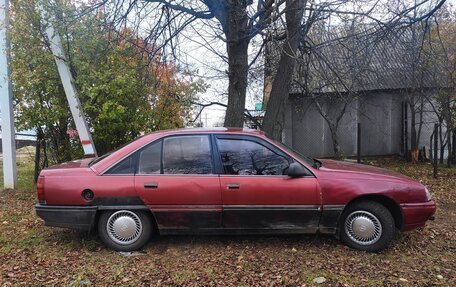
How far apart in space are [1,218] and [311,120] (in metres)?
10.9

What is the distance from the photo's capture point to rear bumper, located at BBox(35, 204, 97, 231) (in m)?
4.84

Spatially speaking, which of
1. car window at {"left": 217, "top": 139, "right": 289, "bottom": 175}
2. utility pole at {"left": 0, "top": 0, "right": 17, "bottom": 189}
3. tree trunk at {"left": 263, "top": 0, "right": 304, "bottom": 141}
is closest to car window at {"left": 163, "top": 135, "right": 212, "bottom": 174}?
car window at {"left": 217, "top": 139, "right": 289, "bottom": 175}

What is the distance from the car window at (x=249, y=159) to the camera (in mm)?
4945

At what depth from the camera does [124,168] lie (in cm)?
496

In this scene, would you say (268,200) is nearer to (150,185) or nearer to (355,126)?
(150,185)

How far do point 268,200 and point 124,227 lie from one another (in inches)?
69.7

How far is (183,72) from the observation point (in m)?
9.54

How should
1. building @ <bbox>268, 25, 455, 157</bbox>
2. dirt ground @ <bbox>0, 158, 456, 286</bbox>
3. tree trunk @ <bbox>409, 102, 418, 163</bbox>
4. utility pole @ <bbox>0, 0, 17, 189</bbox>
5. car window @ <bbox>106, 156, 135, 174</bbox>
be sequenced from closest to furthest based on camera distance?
dirt ground @ <bbox>0, 158, 456, 286</bbox> → car window @ <bbox>106, 156, 135, 174</bbox> → utility pole @ <bbox>0, 0, 17, 189</bbox> → tree trunk @ <bbox>409, 102, 418, 163</bbox> → building @ <bbox>268, 25, 455, 157</bbox>

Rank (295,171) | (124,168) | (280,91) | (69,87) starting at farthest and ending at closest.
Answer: (280,91) → (69,87) → (124,168) → (295,171)

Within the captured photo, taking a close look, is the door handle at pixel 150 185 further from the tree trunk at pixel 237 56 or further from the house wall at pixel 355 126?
the house wall at pixel 355 126

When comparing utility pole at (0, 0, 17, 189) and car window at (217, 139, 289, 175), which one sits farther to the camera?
utility pole at (0, 0, 17, 189)

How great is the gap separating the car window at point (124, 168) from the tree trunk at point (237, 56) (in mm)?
3366

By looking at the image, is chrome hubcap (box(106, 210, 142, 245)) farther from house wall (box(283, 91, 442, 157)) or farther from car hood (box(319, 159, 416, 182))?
house wall (box(283, 91, 442, 157))

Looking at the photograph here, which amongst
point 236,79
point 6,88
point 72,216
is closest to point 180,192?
point 72,216
